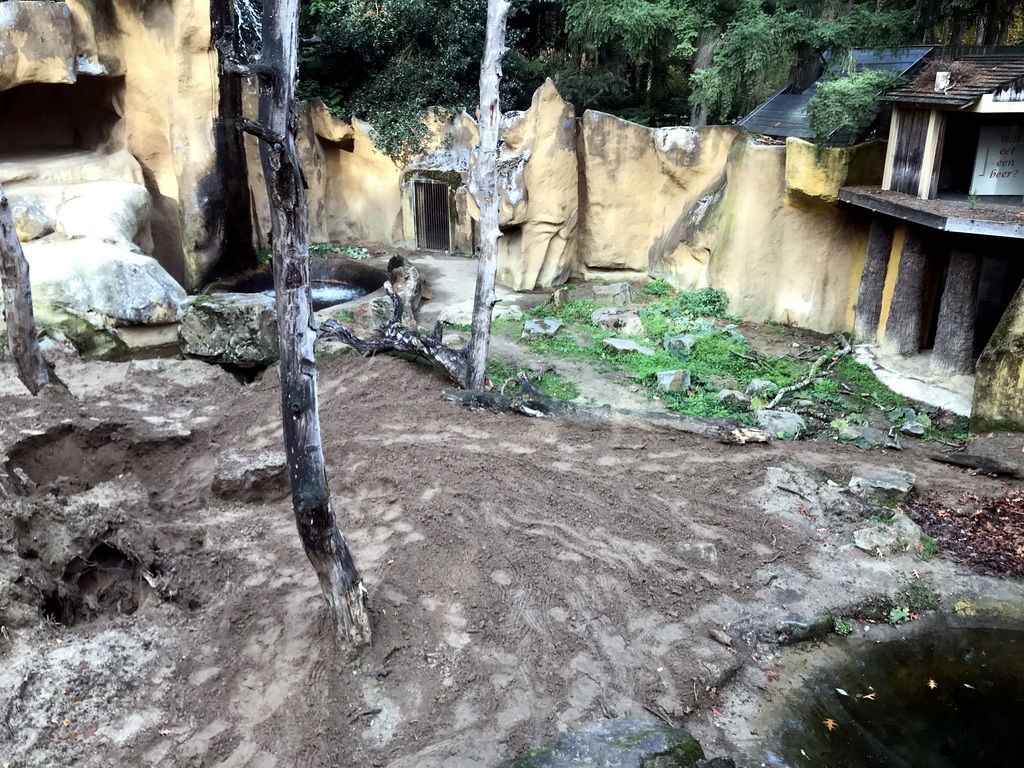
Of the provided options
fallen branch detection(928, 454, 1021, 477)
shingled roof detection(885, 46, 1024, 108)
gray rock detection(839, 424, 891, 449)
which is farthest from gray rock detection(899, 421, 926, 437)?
shingled roof detection(885, 46, 1024, 108)

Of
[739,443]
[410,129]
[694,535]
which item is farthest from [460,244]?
[694,535]

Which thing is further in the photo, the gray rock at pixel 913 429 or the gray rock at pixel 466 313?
the gray rock at pixel 466 313

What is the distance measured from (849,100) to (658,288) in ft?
14.7

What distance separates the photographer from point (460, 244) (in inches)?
675

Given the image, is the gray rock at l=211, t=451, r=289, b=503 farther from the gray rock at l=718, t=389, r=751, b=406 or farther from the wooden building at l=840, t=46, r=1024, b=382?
the wooden building at l=840, t=46, r=1024, b=382

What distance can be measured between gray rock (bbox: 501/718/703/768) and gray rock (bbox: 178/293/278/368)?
7.17 m

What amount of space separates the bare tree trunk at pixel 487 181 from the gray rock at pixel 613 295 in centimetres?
454

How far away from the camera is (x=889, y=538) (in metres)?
7.10

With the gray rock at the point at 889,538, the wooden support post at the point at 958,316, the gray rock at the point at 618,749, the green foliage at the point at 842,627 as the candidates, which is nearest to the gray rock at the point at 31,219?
the gray rock at the point at 618,749

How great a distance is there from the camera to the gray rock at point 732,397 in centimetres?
998

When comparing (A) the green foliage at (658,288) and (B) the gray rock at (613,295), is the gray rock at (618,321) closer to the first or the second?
(B) the gray rock at (613,295)

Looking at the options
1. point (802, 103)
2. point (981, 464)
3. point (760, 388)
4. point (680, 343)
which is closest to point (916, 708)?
point (981, 464)

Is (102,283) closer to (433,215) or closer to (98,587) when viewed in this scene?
(98,587)

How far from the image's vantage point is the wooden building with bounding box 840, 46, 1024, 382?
9492mm
